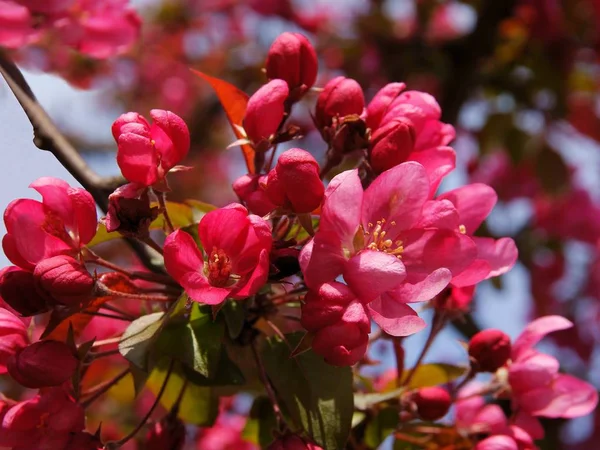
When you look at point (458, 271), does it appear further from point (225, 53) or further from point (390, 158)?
point (225, 53)

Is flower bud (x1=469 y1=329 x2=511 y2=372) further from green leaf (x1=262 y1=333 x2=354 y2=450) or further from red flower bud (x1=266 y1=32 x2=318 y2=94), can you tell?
red flower bud (x1=266 y1=32 x2=318 y2=94)

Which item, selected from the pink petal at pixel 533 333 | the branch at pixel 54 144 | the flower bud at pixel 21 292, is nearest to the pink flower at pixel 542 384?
the pink petal at pixel 533 333

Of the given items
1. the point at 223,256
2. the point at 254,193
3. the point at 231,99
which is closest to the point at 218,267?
the point at 223,256

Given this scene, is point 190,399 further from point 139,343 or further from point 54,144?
point 54,144

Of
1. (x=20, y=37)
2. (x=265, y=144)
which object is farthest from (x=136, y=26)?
(x=265, y=144)

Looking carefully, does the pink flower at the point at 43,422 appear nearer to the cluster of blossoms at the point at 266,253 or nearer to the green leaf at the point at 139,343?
the cluster of blossoms at the point at 266,253

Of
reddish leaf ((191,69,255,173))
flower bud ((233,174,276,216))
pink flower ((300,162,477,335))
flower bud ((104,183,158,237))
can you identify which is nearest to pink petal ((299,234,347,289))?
pink flower ((300,162,477,335))
